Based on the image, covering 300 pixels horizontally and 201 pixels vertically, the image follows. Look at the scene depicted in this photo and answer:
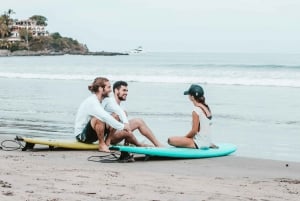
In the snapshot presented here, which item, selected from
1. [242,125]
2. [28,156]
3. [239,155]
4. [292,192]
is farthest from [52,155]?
[242,125]

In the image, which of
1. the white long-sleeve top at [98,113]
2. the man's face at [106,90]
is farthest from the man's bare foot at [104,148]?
the man's face at [106,90]

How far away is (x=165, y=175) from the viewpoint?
288 inches

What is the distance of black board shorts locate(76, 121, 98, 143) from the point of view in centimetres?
939

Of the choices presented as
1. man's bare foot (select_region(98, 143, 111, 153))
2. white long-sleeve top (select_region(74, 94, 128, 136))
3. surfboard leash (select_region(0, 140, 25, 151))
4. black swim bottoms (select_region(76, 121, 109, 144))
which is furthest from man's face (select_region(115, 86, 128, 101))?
surfboard leash (select_region(0, 140, 25, 151))

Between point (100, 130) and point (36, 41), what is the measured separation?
515ft

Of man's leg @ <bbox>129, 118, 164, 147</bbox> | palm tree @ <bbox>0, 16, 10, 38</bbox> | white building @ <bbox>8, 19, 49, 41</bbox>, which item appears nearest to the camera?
man's leg @ <bbox>129, 118, 164, 147</bbox>

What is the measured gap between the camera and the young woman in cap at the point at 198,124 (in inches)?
344

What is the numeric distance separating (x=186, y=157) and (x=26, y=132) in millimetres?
4588

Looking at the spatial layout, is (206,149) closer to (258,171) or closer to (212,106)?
(258,171)

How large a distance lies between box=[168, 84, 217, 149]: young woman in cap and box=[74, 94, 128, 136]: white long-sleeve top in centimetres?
84

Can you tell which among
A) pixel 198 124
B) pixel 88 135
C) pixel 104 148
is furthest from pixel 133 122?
pixel 198 124

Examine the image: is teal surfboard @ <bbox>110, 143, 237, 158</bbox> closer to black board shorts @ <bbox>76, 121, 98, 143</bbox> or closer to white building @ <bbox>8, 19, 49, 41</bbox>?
black board shorts @ <bbox>76, 121, 98, 143</bbox>

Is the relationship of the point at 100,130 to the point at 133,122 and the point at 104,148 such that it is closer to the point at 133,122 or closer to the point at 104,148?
the point at 104,148

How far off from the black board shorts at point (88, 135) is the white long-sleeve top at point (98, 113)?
0.27 feet
